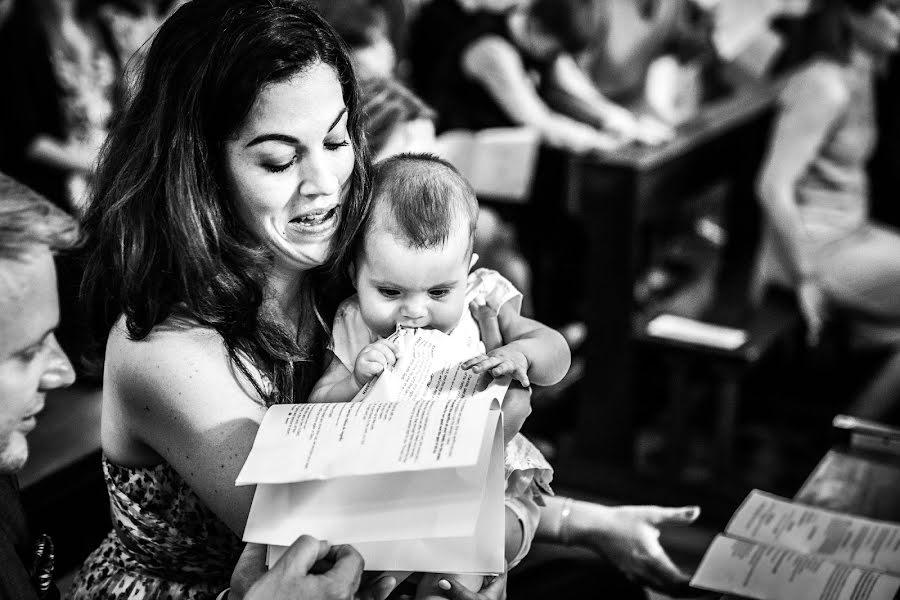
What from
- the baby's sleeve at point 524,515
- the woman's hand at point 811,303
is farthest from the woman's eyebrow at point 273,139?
the woman's hand at point 811,303

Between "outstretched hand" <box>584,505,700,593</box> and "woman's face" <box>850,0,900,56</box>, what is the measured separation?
8.28 feet

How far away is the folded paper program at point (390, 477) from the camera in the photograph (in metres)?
1.24

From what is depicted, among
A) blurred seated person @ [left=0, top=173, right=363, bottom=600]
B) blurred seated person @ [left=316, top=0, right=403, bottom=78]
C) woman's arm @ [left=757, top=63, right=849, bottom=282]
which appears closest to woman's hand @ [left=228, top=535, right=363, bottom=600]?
blurred seated person @ [left=0, top=173, right=363, bottom=600]

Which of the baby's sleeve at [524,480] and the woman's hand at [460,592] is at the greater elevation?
the baby's sleeve at [524,480]

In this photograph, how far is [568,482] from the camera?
138 inches

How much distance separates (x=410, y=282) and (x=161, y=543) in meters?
0.56

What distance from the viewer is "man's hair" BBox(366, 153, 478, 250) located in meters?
1.44

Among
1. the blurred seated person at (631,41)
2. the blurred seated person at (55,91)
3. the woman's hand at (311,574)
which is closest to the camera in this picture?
the woman's hand at (311,574)

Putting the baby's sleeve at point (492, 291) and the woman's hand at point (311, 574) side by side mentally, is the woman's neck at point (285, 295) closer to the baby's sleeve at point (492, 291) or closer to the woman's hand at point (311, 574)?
the baby's sleeve at point (492, 291)

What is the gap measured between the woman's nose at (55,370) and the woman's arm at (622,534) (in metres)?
0.89

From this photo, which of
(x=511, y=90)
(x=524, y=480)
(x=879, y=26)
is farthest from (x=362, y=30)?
(x=524, y=480)

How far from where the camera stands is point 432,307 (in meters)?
1.48

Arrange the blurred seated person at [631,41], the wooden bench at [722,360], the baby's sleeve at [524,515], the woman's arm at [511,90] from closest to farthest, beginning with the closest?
the baby's sleeve at [524,515] < the wooden bench at [722,360] < the woman's arm at [511,90] < the blurred seated person at [631,41]

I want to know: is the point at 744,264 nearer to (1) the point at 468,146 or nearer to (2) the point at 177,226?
(1) the point at 468,146
